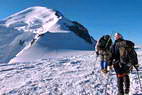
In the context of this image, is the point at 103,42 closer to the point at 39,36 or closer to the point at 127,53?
the point at 127,53

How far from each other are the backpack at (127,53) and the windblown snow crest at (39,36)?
44.8 m

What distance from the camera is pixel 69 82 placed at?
11.6 meters

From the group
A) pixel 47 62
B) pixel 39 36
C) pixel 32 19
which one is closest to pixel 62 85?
pixel 47 62

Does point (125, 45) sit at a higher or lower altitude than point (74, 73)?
higher

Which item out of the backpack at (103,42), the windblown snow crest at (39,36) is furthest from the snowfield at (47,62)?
the backpack at (103,42)

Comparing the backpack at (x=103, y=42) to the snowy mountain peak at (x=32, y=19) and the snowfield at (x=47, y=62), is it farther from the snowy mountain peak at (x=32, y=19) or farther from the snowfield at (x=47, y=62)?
the snowy mountain peak at (x=32, y=19)

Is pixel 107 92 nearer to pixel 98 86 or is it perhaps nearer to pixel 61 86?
pixel 98 86

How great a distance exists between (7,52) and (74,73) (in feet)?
303

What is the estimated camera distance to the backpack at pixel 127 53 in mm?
7539

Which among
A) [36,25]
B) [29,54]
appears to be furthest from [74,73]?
[36,25]

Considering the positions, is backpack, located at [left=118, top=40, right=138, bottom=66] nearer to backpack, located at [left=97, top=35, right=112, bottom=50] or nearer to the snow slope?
the snow slope

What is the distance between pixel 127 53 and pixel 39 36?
62980 millimetres

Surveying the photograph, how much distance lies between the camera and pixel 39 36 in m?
69.4

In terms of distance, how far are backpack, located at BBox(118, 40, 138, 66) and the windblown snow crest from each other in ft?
147
